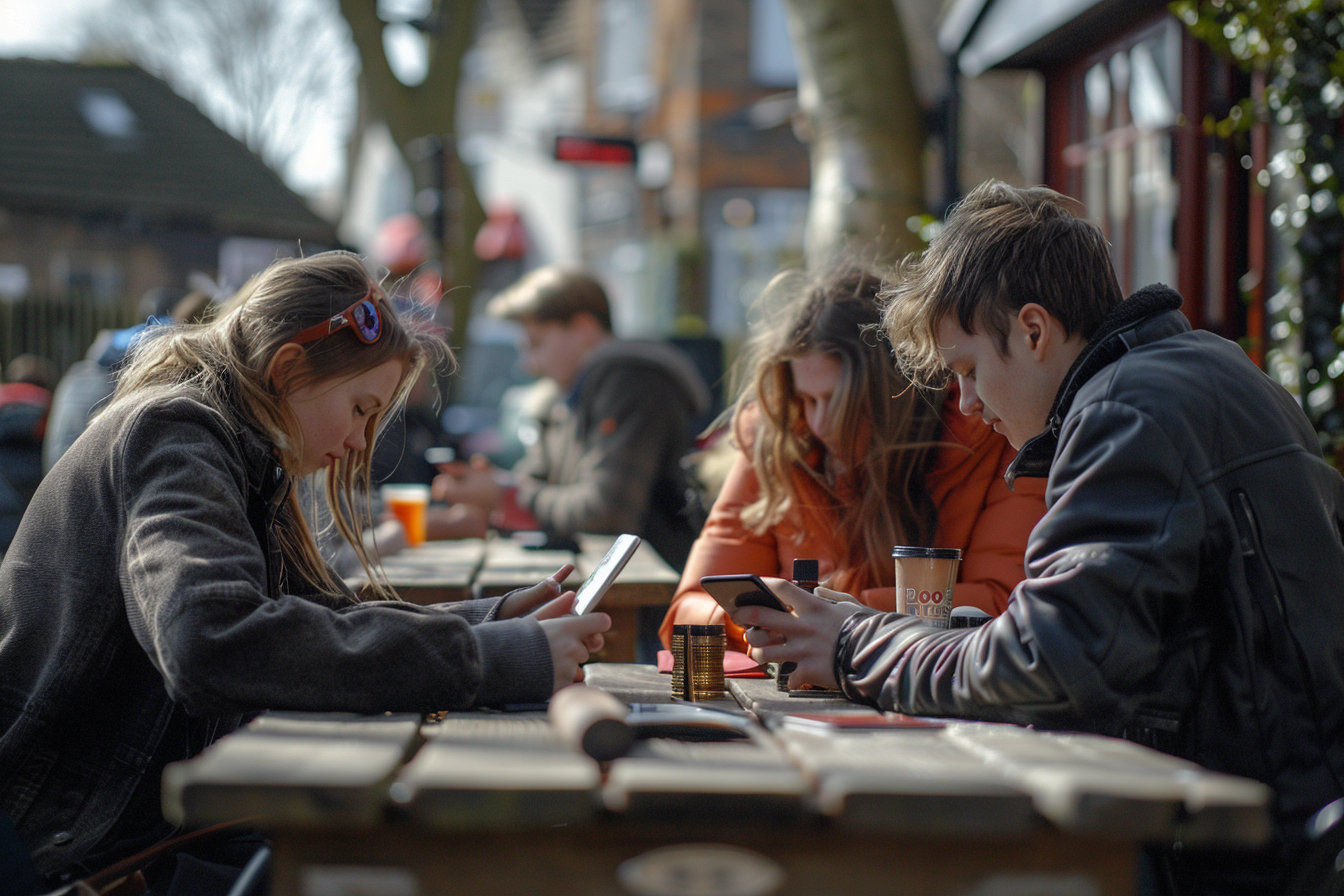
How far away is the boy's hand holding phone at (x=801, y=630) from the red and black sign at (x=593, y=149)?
778 centimetres

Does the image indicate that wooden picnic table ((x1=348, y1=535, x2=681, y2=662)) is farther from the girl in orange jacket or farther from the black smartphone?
the black smartphone

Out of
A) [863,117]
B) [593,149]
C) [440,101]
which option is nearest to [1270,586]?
[863,117]

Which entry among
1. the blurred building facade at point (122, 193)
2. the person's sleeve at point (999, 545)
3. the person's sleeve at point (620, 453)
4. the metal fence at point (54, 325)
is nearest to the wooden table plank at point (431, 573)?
the person's sleeve at point (620, 453)

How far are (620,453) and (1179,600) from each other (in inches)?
136

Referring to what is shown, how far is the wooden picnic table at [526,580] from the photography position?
344cm

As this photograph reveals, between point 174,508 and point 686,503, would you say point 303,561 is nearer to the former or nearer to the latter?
point 174,508

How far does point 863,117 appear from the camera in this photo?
5910mm

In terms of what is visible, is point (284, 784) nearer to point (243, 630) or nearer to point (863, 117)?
point (243, 630)

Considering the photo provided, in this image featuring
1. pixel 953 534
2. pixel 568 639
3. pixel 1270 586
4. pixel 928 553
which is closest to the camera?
pixel 1270 586

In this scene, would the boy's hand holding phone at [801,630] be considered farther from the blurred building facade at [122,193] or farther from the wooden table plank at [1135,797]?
the blurred building facade at [122,193]

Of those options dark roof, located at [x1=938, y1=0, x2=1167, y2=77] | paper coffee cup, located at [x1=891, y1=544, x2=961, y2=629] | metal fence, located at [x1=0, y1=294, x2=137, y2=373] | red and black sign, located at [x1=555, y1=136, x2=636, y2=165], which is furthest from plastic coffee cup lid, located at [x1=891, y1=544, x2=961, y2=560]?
metal fence, located at [x1=0, y1=294, x2=137, y2=373]

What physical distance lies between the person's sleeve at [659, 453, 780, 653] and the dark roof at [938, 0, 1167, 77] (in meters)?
3.66

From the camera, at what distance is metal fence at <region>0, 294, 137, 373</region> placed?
55.7 ft

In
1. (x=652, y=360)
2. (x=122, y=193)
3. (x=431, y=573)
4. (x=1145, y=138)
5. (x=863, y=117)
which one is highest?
(x=122, y=193)
